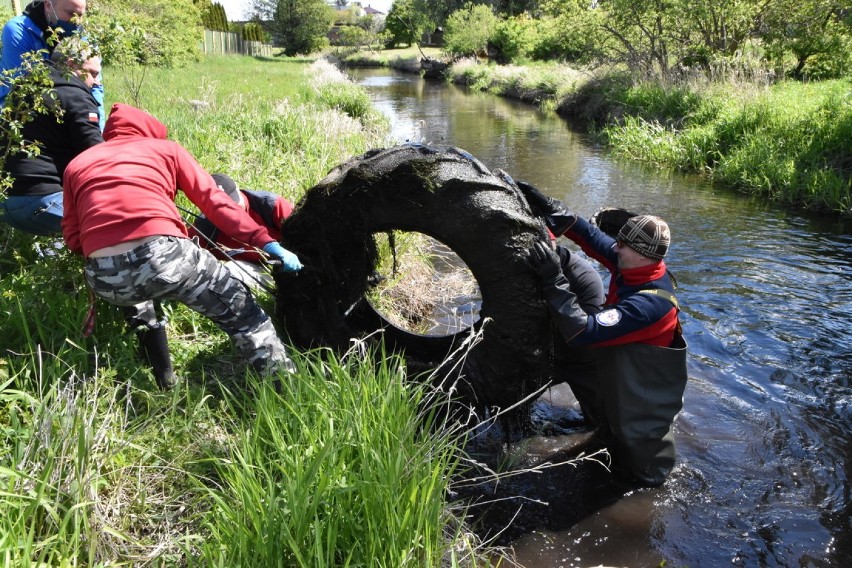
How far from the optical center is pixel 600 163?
13633 millimetres

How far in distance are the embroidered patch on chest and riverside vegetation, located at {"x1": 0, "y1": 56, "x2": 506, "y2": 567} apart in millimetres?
1112

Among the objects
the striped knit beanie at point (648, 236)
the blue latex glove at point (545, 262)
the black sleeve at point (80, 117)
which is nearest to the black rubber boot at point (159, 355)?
the black sleeve at point (80, 117)

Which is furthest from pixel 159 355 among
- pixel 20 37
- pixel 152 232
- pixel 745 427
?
pixel 745 427

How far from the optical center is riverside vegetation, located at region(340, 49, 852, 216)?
10359 mm

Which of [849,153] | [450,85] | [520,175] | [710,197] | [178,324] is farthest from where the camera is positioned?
[450,85]

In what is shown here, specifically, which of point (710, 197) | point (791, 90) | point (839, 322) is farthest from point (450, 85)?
point (839, 322)

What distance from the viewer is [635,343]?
11.8 ft

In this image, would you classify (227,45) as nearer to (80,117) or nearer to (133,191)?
(80,117)

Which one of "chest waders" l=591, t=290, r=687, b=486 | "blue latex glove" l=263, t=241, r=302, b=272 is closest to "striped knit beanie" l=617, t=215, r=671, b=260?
"chest waders" l=591, t=290, r=687, b=486

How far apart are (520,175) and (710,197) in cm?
349

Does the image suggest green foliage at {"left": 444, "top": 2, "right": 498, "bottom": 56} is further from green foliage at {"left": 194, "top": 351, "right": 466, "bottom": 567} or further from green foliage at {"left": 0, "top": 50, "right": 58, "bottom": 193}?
green foliage at {"left": 194, "top": 351, "right": 466, "bottom": 567}

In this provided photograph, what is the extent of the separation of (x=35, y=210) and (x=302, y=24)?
228 feet

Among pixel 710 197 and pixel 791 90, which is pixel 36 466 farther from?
pixel 791 90

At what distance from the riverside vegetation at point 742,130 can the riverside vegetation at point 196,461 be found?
9460mm
